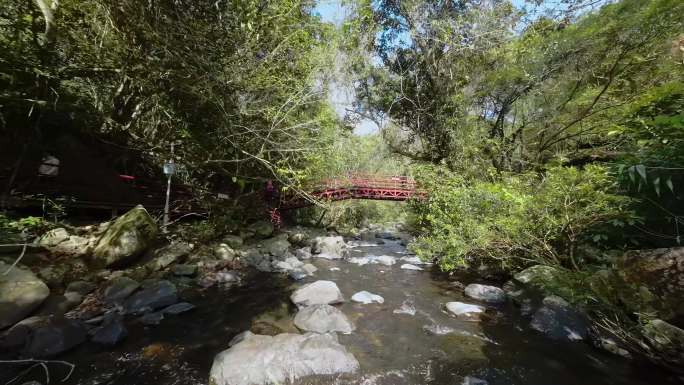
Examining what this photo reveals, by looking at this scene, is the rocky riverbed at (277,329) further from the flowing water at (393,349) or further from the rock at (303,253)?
the rock at (303,253)

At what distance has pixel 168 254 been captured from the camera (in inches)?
266

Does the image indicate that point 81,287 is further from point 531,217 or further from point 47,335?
point 531,217


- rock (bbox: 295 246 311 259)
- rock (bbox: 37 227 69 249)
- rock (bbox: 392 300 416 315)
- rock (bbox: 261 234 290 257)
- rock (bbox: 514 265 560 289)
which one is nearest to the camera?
rock (bbox: 514 265 560 289)

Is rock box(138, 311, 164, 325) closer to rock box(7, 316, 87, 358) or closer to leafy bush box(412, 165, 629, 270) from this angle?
rock box(7, 316, 87, 358)

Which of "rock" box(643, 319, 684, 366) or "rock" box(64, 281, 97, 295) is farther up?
"rock" box(643, 319, 684, 366)

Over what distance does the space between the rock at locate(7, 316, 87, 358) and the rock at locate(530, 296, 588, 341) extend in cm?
644

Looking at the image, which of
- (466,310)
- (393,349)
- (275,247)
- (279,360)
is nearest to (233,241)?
(275,247)

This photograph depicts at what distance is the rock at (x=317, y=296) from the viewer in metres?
5.34

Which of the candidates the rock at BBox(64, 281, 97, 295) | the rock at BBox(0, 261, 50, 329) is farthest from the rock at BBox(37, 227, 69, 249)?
the rock at BBox(64, 281, 97, 295)

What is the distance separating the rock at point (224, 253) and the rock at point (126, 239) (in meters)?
1.64

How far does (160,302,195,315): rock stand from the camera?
187 inches

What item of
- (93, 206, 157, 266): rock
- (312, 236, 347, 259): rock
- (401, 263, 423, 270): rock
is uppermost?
(93, 206, 157, 266): rock

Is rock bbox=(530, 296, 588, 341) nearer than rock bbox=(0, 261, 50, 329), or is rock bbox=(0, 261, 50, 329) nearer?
rock bbox=(0, 261, 50, 329)

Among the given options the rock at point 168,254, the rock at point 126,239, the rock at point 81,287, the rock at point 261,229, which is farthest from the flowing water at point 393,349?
the rock at point 261,229
